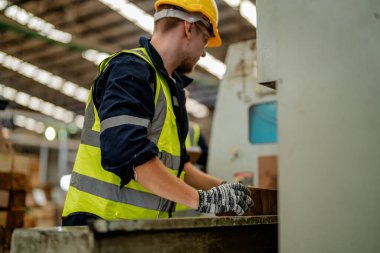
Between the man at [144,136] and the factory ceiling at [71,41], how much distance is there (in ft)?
14.3

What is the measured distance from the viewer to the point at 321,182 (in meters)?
0.96

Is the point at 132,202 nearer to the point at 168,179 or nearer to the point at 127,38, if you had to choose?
the point at 168,179

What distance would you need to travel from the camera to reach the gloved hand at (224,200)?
57.4 inches

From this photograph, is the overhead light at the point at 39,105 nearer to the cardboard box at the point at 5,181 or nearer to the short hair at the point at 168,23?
the cardboard box at the point at 5,181

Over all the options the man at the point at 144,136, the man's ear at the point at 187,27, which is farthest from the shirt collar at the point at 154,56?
the man's ear at the point at 187,27

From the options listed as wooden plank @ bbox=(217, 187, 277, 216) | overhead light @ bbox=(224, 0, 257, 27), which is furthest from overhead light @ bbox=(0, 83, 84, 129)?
wooden plank @ bbox=(217, 187, 277, 216)

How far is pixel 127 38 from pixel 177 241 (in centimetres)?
980

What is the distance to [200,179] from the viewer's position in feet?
7.32

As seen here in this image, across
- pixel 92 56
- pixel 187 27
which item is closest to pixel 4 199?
pixel 187 27

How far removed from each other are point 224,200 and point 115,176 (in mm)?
424

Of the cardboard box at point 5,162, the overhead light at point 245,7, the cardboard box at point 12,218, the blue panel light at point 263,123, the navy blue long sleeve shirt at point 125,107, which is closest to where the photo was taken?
the navy blue long sleeve shirt at point 125,107

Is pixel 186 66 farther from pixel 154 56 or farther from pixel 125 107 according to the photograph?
pixel 125 107

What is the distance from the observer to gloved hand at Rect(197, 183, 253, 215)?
1458 millimetres

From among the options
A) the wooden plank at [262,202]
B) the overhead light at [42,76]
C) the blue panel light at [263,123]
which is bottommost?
the wooden plank at [262,202]
